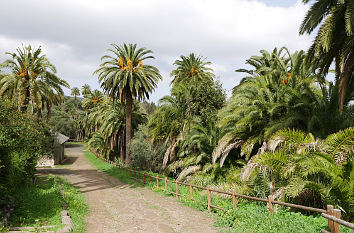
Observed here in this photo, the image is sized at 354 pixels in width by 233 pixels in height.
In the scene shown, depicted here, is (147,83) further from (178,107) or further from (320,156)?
(320,156)

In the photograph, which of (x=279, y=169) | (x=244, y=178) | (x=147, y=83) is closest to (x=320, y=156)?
(x=279, y=169)

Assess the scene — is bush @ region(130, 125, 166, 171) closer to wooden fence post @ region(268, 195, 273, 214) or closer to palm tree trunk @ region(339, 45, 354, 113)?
palm tree trunk @ region(339, 45, 354, 113)

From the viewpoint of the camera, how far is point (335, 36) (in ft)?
36.5

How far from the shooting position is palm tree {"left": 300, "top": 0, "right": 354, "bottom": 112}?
9992 mm

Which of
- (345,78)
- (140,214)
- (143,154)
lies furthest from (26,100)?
(345,78)

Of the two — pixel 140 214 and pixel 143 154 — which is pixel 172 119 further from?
pixel 140 214

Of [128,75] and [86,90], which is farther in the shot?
[86,90]

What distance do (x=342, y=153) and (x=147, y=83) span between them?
1929cm

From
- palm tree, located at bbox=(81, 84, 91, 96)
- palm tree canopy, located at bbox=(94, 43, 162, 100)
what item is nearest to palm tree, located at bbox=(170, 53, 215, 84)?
palm tree canopy, located at bbox=(94, 43, 162, 100)

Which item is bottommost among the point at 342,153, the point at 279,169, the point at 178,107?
the point at 279,169

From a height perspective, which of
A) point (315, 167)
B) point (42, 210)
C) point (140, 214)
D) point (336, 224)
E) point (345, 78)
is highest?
point (345, 78)

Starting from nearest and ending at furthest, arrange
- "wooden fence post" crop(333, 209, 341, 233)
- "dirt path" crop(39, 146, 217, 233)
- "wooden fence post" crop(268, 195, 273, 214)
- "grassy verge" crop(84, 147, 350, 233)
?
"wooden fence post" crop(333, 209, 341, 233) → "grassy verge" crop(84, 147, 350, 233) → "wooden fence post" crop(268, 195, 273, 214) → "dirt path" crop(39, 146, 217, 233)

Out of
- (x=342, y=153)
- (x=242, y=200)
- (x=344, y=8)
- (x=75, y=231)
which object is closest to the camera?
(x=75, y=231)

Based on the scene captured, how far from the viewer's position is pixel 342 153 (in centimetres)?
870
